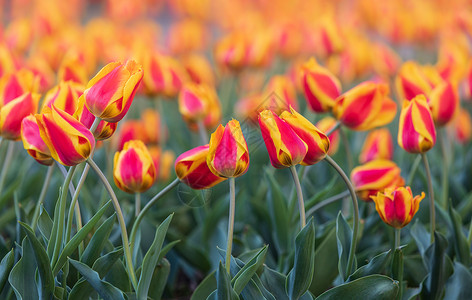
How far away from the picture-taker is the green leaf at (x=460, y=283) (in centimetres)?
105

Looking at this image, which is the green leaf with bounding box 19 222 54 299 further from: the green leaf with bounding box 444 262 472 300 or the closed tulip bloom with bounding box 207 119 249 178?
the green leaf with bounding box 444 262 472 300

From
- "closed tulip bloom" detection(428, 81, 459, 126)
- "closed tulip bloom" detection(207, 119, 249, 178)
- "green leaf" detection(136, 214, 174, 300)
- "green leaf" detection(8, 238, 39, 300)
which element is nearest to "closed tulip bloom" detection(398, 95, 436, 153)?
"closed tulip bloom" detection(428, 81, 459, 126)

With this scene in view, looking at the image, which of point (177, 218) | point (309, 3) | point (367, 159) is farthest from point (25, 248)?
point (309, 3)

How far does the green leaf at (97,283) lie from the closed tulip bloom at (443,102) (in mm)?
749

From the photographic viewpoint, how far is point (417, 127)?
3.17 ft

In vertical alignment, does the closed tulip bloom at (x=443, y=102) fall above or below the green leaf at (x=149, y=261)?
above

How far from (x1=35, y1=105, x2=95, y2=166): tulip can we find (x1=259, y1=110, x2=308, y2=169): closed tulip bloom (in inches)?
9.7

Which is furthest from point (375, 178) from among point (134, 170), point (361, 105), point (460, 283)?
point (134, 170)

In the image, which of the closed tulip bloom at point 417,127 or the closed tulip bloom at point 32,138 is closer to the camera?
the closed tulip bloom at point 32,138

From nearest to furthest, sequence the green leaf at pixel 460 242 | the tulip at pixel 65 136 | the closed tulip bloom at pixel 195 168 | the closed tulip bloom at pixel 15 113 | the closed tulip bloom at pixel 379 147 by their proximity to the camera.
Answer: the tulip at pixel 65 136
the closed tulip bloom at pixel 195 168
the closed tulip bloom at pixel 15 113
the green leaf at pixel 460 242
the closed tulip bloom at pixel 379 147

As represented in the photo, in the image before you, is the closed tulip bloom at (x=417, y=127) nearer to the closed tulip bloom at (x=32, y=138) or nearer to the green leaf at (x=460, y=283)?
the green leaf at (x=460, y=283)

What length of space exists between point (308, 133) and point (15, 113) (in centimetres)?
51

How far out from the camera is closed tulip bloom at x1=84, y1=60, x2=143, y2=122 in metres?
0.79

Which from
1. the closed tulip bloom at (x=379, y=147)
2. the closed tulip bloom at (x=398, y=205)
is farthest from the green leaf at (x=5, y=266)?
the closed tulip bloom at (x=379, y=147)
